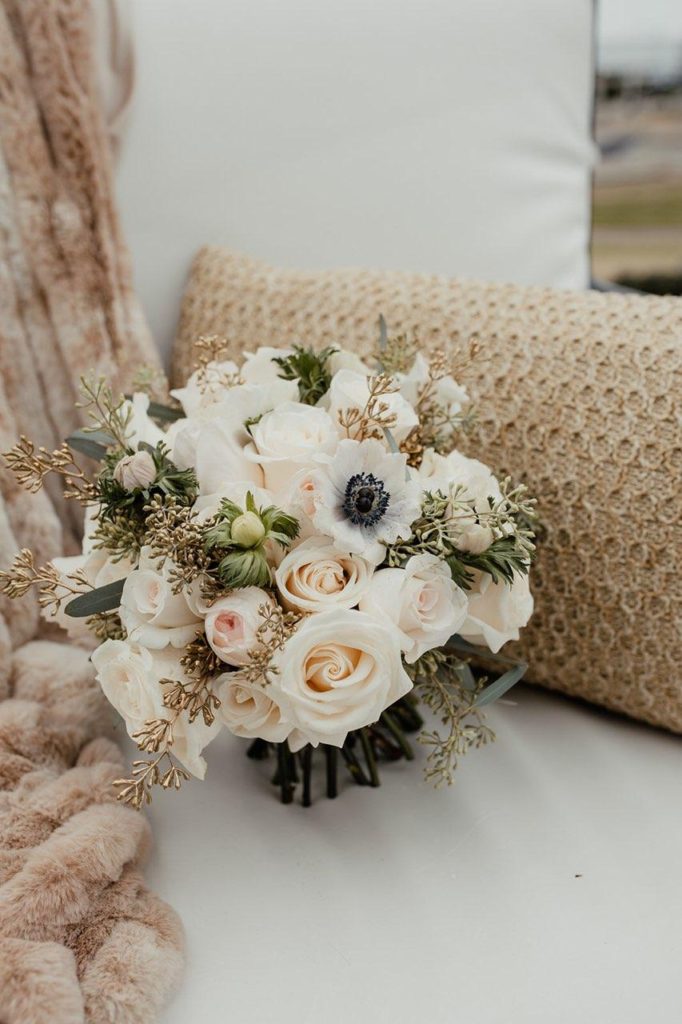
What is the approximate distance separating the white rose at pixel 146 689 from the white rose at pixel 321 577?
90 mm

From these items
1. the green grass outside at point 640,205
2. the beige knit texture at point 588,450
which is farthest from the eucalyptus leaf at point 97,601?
the green grass outside at point 640,205

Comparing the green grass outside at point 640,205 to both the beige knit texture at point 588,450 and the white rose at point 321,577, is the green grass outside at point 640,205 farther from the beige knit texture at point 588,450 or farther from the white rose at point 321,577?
the white rose at point 321,577

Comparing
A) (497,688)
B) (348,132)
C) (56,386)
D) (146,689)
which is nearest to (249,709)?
(146,689)

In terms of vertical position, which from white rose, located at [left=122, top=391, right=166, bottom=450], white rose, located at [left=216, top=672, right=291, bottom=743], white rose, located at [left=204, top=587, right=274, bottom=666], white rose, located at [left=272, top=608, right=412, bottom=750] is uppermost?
white rose, located at [left=122, top=391, right=166, bottom=450]

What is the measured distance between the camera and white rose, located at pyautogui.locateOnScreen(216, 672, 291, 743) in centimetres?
57

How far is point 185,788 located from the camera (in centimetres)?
74

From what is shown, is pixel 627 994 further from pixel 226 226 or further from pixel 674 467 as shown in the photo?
pixel 226 226

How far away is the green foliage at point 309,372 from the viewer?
668mm

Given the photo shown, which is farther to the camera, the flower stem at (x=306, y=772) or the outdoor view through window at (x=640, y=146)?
the outdoor view through window at (x=640, y=146)

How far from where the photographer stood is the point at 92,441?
2.18 ft

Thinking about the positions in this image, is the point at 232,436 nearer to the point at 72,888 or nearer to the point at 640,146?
the point at 72,888

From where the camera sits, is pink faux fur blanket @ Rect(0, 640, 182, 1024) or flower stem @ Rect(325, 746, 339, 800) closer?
pink faux fur blanket @ Rect(0, 640, 182, 1024)

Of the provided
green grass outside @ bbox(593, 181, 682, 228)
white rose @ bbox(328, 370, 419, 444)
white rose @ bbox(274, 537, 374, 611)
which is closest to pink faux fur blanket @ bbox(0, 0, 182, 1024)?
white rose @ bbox(274, 537, 374, 611)

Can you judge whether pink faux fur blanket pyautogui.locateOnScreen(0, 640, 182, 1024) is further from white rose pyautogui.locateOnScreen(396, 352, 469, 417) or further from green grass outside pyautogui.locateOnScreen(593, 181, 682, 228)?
green grass outside pyautogui.locateOnScreen(593, 181, 682, 228)
